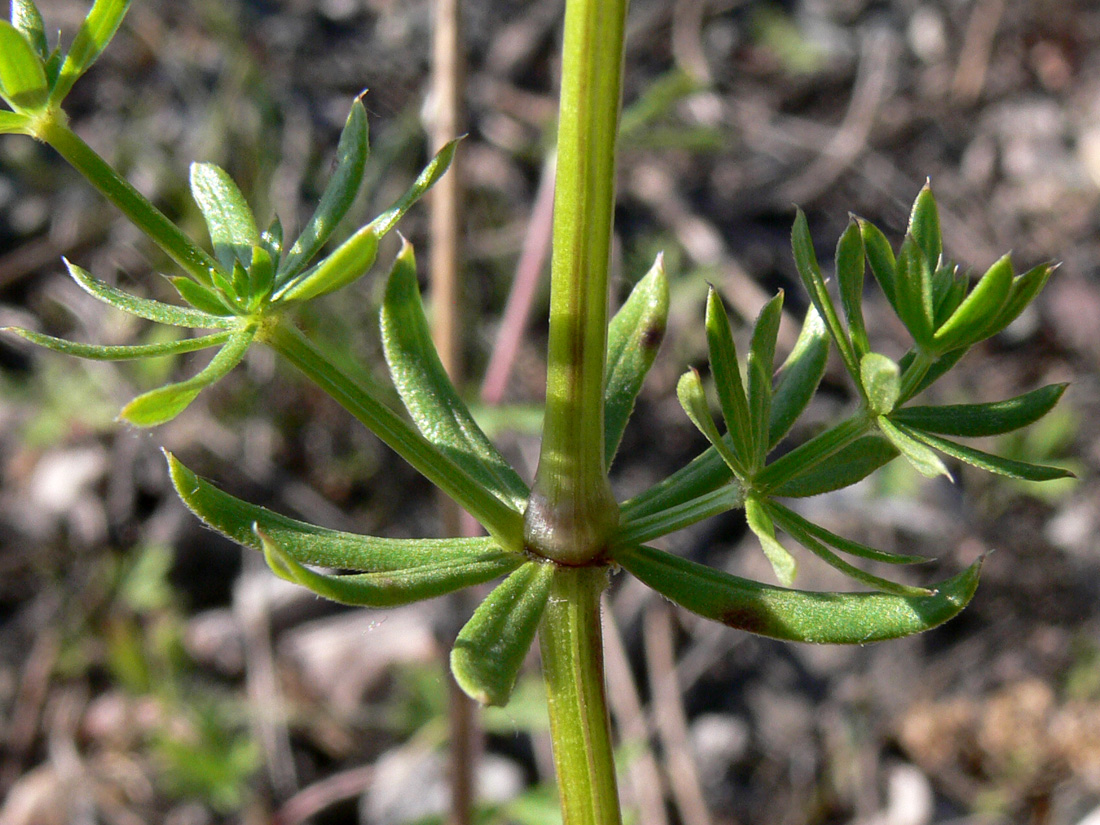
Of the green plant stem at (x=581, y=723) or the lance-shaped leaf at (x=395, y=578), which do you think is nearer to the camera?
the lance-shaped leaf at (x=395, y=578)

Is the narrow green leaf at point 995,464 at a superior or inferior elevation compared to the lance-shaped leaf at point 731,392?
inferior

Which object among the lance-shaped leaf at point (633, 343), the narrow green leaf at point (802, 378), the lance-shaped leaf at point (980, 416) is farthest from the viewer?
the lance-shaped leaf at point (633, 343)

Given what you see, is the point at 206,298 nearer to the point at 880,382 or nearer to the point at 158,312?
the point at 158,312

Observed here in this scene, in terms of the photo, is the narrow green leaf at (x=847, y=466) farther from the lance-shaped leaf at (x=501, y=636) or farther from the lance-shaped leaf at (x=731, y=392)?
the lance-shaped leaf at (x=501, y=636)

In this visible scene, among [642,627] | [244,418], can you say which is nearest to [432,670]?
[642,627]

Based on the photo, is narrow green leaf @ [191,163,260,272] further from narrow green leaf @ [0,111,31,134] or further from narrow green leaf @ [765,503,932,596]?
narrow green leaf @ [765,503,932,596]

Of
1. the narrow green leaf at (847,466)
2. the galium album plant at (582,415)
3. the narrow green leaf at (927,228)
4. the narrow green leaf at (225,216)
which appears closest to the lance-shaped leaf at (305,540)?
the galium album plant at (582,415)

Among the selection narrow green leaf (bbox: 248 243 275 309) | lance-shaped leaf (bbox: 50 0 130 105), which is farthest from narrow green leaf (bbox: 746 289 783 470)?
lance-shaped leaf (bbox: 50 0 130 105)
